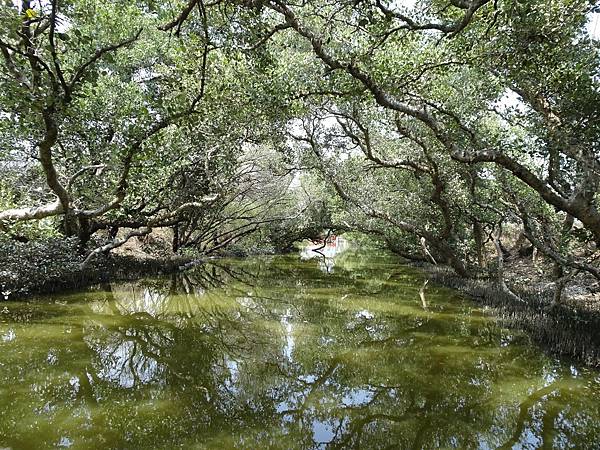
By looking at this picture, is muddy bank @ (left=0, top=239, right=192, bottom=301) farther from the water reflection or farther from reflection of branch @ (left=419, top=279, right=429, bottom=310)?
the water reflection

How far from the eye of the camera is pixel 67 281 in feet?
35.3

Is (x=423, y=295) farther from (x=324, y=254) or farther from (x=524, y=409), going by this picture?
(x=324, y=254)

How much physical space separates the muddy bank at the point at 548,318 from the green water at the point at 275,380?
1.28 ft

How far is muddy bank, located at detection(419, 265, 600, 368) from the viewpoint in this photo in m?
6.71

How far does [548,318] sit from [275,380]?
19.3ft

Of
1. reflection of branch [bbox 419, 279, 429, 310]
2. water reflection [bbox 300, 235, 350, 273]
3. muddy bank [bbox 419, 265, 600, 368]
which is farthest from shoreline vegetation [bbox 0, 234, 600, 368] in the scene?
water reflection [bbox 300, 235, 350, 273]

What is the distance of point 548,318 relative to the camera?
827 centimetres

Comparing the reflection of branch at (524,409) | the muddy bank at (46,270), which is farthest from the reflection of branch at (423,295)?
the muddy bank at (46,270)

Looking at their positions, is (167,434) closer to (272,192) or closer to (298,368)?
(298,368)

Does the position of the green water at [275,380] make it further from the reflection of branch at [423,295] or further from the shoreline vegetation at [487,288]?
the reflection of branch at [423,295]

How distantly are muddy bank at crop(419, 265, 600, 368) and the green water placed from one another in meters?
0.39

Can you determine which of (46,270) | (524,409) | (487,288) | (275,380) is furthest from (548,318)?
(46,270)

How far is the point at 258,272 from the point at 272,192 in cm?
698

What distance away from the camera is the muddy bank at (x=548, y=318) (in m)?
6.71
